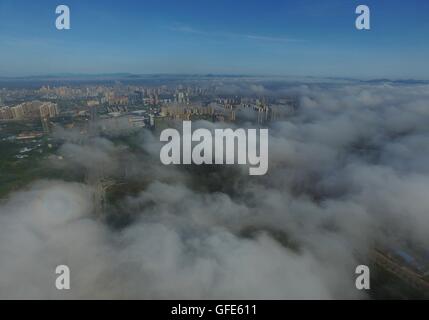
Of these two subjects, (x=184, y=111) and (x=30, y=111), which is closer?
(x=30, y=111)

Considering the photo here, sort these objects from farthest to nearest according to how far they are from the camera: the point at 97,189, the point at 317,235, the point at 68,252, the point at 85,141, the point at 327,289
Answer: the point at 85,141 → the point at 97,189 → the point at 317,235 → the point at 68,252 → the point at 327,289

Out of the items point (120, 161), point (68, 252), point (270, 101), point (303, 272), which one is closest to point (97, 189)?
point (120, 161)

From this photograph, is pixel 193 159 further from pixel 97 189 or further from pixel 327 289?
pixel 327 289

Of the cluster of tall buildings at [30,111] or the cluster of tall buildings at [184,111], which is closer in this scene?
the cluster of tall buildings at [30,111]

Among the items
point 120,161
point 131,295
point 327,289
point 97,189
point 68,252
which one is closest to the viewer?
point 131,295

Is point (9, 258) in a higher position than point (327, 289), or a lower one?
higher

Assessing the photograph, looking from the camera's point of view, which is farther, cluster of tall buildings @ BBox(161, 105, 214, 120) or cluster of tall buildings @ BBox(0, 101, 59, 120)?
cluster of tall buildings @ BBox(161, 105, 214, 120)

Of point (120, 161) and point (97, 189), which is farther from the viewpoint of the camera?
point (120, 161)
